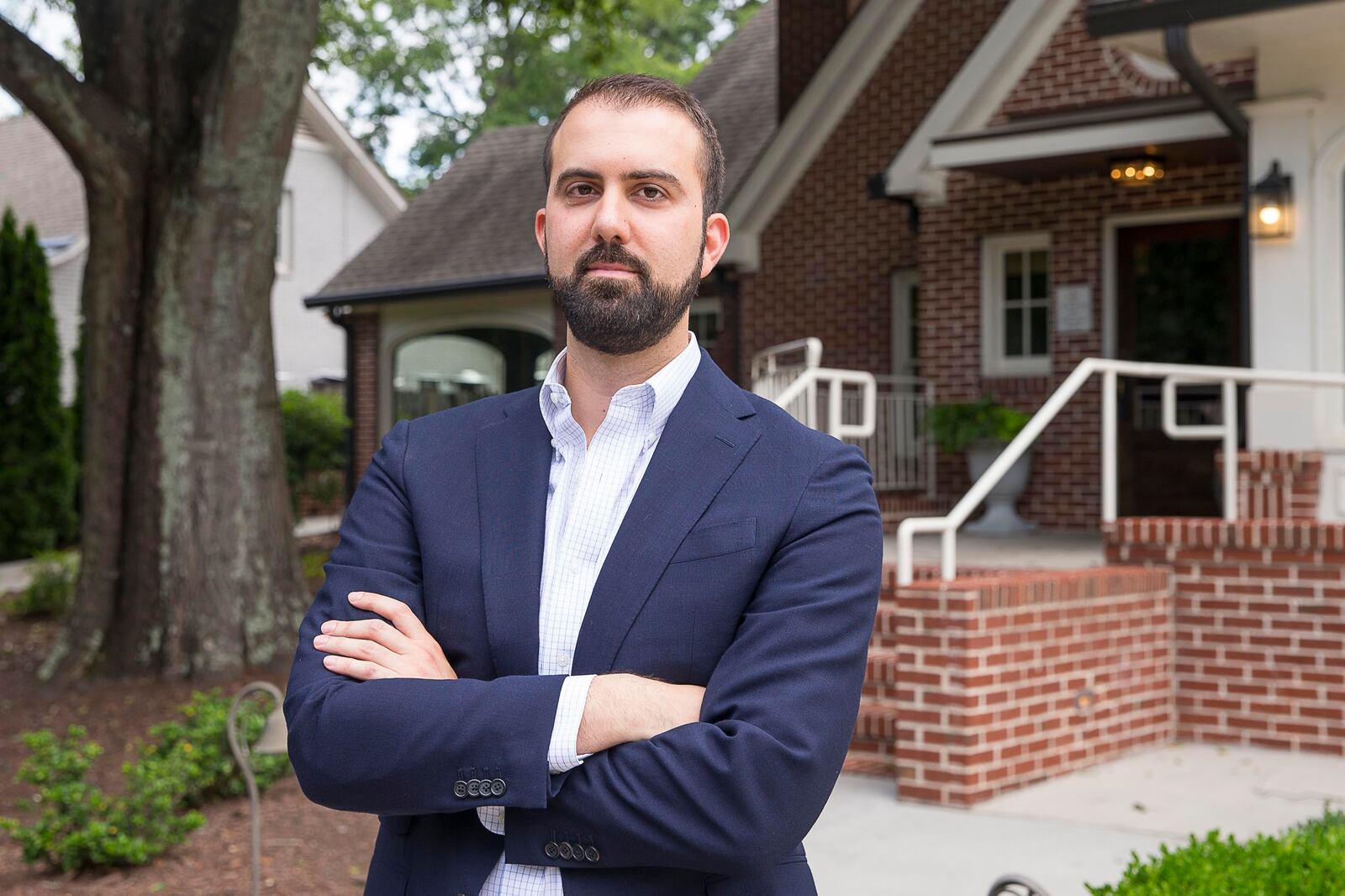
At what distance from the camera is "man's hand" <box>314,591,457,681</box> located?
1.96 m

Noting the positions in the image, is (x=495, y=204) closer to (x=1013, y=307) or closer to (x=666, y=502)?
(x=1013, y=307)

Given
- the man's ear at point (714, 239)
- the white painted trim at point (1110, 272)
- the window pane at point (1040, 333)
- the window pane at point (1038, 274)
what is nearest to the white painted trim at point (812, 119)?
the window pane at point (1038, 274)

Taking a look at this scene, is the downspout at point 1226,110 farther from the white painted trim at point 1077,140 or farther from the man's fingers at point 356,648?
the man's fingers at point 356,648

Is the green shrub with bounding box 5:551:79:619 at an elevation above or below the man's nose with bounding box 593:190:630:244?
below

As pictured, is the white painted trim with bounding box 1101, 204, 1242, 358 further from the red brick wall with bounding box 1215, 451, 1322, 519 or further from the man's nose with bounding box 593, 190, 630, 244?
the man's nose with bounding box 593, 190, 630, 244

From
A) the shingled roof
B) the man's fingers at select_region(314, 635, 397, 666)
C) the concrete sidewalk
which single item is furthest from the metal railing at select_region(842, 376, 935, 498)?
the man's fingers at select_region(314, 635, 397, 666)

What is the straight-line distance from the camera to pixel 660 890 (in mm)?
1857

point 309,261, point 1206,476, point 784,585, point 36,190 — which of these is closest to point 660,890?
point 784,585

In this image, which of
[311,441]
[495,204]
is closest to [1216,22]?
[311,441]

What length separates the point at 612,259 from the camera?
1932 millimetres

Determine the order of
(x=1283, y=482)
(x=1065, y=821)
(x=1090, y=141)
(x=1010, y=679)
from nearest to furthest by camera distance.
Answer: (x=1065, y=821)
(x=1010, y=679)
(x=1283, y=482)
(x=1090, y=141)

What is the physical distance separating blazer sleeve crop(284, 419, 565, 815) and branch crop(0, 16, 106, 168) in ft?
21.7

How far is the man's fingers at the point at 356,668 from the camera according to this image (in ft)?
6.38

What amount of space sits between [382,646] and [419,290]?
16053mm
